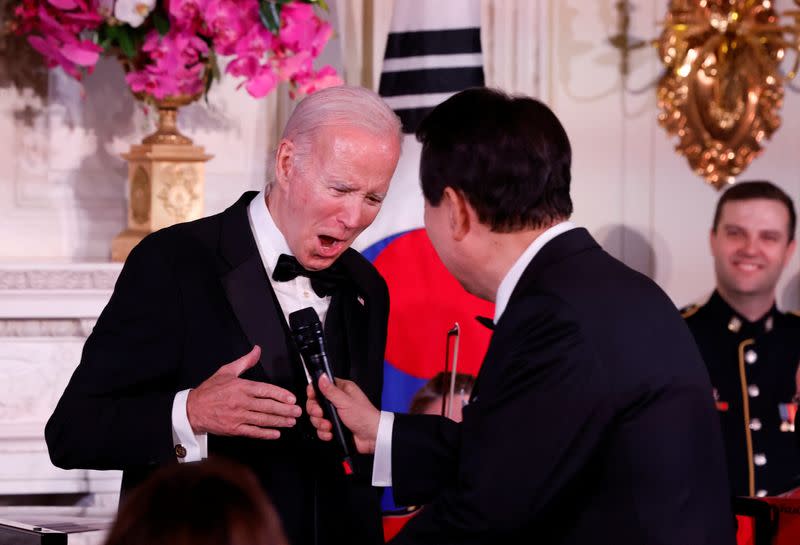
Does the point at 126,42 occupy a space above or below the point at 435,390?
above

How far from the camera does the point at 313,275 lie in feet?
7.84

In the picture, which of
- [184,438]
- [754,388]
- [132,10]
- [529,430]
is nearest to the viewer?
[529,430]

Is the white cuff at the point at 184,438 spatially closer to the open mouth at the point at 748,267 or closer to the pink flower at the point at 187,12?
the pink flower at the point at 187,12

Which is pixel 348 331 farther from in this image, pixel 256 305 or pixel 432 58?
pixel 432 58

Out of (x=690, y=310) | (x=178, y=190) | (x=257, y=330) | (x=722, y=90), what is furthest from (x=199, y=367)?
(x=722, y=90)

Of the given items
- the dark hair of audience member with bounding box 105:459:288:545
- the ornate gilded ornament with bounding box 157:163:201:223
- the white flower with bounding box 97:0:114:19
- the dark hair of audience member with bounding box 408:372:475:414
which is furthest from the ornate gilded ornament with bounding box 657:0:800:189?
the dark hair of audience member with bounding box 105:459:288:545

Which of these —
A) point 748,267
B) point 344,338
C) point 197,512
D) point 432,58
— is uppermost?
point 432,58

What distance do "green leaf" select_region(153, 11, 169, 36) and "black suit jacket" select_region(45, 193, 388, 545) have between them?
3.09ft

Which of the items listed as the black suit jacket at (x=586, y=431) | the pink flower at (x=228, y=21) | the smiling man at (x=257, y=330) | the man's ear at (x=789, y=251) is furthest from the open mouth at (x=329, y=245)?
the man's ear at (x=789, y=251)

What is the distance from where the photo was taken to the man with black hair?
1.80 meters

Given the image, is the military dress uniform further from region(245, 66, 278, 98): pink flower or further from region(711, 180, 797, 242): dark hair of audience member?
region(245, 66, 278, 98): pink flower

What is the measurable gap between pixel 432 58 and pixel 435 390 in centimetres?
98

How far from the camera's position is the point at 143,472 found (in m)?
2.30

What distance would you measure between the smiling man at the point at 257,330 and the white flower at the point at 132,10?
0.91 metres
